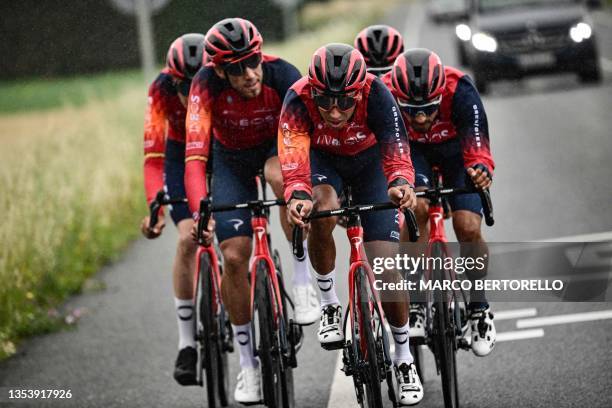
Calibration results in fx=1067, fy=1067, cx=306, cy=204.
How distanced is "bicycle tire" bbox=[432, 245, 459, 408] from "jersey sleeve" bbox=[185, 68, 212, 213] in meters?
1.47

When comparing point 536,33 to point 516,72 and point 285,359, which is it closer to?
point 516,72

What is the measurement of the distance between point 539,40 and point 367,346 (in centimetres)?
1346

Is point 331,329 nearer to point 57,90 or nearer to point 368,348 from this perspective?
point 368,348

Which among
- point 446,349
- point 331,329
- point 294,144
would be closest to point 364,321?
point 331,329

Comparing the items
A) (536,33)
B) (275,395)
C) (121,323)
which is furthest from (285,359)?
(536,33)

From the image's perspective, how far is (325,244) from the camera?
5.81m

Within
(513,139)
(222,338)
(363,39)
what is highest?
(513,139)

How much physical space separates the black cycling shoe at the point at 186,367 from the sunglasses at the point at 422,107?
6.58 feet

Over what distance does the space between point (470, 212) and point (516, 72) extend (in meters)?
12.4

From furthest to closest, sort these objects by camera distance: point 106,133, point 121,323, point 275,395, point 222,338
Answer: point 106,133 < point 121,323 < point 222,338 < point 275,395

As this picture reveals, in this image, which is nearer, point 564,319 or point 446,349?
point 446,349

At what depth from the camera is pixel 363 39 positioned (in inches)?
282

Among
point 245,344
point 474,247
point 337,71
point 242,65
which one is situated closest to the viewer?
point 337,71

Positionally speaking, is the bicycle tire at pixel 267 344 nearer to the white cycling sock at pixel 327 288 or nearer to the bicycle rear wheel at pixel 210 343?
the white cycling sock at pixel 327 288
